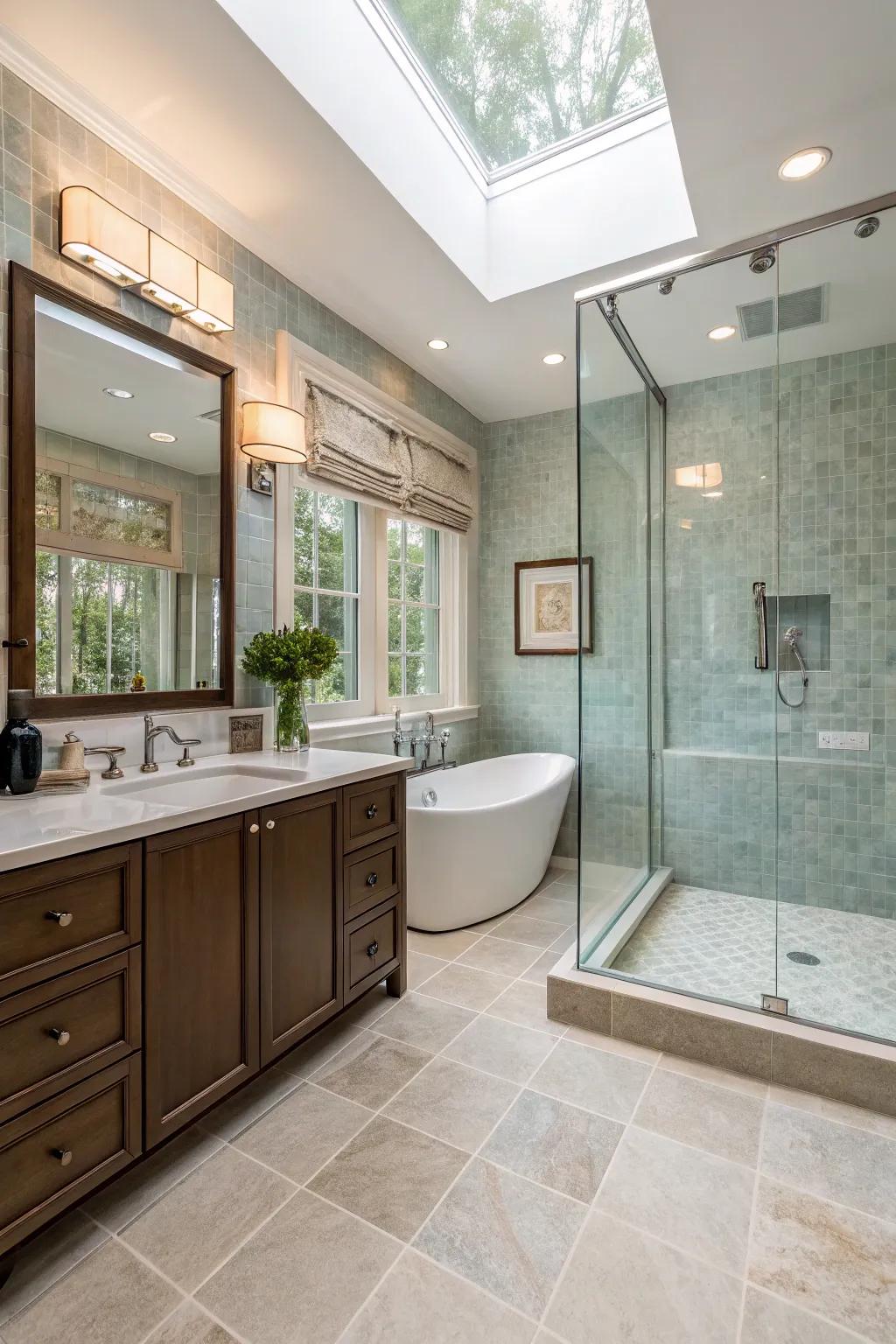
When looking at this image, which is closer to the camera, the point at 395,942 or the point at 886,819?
the point at 395,942

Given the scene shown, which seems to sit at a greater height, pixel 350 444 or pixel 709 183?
pixel 709 183

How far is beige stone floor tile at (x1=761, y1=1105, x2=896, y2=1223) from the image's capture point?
146 centimetres

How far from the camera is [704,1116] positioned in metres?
1.72

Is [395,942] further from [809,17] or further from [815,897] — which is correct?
[809,17]

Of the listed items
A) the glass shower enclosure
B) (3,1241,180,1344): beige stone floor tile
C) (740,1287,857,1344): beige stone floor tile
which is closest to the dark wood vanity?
(3,1241,180,1344): beige stone floor tile

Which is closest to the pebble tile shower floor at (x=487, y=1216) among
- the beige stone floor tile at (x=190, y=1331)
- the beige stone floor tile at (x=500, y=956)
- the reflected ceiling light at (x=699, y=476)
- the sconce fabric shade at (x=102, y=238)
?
the beige stone floor tile at (x=190, y=1331)

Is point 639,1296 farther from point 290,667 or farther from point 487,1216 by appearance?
point 290,667

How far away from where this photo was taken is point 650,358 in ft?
10.1

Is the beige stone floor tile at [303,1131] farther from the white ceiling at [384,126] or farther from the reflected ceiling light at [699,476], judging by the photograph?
the reflected ceiling light at [699,476]

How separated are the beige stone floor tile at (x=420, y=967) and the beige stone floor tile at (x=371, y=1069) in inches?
15.2

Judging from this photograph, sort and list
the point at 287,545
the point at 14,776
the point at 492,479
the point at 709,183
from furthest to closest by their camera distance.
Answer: the point at 492,479 → the point at 287,545 → the point at 709,183 → the point at 14,776

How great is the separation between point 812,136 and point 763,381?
3.57ft

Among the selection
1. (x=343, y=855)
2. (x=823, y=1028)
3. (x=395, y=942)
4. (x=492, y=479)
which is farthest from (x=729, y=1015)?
(x=492, y=479)

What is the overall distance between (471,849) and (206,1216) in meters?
1.61
